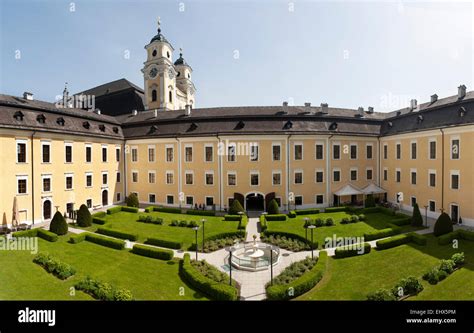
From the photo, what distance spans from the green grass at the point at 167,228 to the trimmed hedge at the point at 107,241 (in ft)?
7.37

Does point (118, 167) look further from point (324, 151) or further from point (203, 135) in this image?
point (324, 151)

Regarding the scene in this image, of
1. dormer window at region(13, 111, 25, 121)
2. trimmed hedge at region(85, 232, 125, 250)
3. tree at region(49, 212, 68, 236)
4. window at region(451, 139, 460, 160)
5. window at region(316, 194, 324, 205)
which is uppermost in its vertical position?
dormer window at region(13, 111, 25, 121)

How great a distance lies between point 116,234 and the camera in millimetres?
20516

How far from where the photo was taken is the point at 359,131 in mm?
32188

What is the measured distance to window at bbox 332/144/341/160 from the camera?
31.1 m

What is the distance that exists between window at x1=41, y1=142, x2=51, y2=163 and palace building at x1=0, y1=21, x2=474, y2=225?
9 centimetres

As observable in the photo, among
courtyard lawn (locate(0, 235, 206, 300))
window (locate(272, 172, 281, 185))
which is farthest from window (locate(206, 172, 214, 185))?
courtyard lawn (locate(0, 235, 206, 300))

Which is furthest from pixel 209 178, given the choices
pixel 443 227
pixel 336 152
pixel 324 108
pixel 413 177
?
pixel 413 177

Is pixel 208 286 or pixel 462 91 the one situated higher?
pixel 462 91

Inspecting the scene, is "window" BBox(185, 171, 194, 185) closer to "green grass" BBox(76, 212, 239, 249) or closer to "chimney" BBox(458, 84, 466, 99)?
"green grass" BBox(76, 212, 239, 249)

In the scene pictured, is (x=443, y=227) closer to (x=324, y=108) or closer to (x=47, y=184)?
(x=324, y=108)

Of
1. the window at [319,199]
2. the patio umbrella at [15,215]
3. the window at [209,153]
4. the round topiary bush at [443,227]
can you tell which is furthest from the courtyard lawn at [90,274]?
the window at [319,199]

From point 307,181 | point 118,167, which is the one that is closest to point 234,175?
point 307,181

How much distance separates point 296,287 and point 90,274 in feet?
37.9
